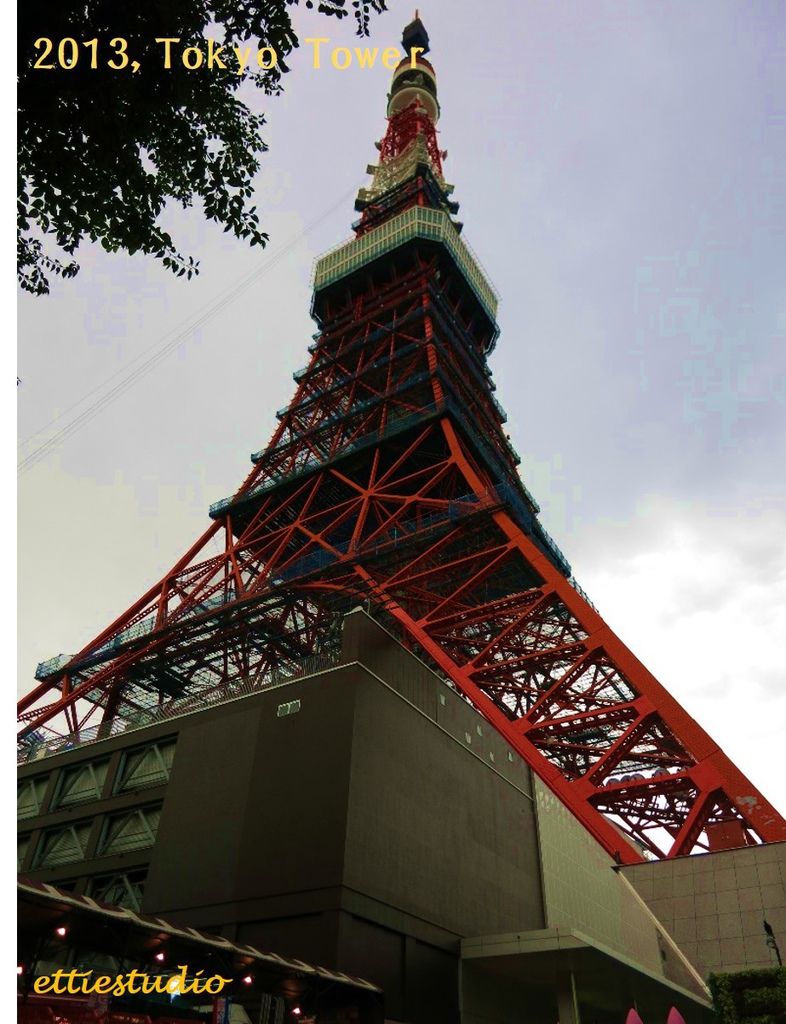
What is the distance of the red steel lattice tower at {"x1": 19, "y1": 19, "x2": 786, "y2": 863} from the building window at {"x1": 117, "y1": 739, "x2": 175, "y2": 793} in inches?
77.0

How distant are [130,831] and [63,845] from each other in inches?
118

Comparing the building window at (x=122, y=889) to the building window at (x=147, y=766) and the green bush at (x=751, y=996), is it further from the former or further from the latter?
the green bush at (x=751, y=996)

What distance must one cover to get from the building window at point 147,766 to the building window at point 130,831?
0.76 meters

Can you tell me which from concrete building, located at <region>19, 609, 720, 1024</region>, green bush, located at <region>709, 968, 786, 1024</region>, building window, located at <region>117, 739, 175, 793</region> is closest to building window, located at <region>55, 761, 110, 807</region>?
concrete building, located at <region>19, 609, 720, 1024</region>

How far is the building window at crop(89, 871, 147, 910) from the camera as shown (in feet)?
69.1

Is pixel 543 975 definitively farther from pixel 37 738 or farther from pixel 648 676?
pixel 37 738

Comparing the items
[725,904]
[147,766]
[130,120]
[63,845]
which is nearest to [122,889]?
[147,766]

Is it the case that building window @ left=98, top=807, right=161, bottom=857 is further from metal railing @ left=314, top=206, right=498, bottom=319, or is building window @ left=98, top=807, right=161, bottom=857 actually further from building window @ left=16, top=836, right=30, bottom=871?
metal railing @ left=314, top=206, right=498, bottom=319

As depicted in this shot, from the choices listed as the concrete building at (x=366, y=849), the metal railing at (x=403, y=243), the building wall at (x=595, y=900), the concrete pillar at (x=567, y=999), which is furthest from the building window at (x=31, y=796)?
the metal railing at (x=403, y=243)

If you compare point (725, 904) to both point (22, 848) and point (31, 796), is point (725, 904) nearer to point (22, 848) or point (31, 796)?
point (22, 848)

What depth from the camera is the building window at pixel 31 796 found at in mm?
25406

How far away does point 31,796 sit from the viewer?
84.7 feet

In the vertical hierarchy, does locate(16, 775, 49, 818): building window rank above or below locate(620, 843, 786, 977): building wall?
above

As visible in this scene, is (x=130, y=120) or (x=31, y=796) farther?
(x=31, y=796)
